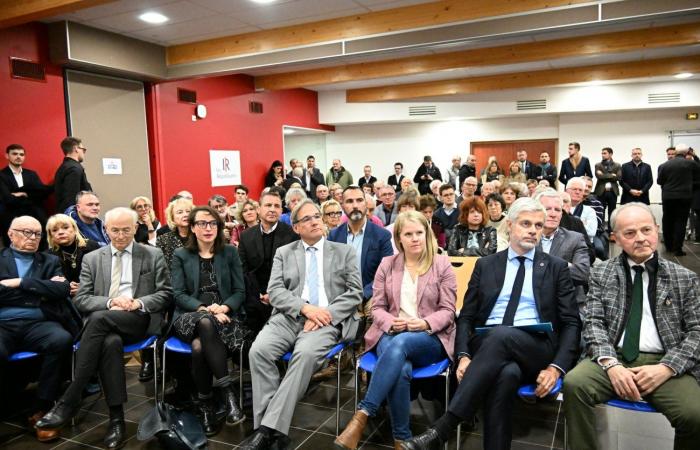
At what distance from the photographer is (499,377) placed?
2.16m

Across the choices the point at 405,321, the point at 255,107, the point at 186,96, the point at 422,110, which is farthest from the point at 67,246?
the point at 422,110

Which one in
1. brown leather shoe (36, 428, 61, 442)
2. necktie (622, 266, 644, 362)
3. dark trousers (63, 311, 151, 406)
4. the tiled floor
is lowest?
the tiled floor

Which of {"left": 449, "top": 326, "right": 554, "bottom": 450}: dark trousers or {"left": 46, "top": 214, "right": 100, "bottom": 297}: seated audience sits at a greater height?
{"left": 46, "top": 214, "right": 100, "bottom": 297}: seated audience

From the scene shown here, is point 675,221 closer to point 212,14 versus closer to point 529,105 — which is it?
point 529,105

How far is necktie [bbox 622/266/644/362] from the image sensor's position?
216cm

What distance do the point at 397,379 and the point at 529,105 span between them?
9.82 m

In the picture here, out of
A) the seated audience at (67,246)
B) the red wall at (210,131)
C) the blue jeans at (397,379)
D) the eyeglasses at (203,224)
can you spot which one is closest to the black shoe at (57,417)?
the seated audience at (67,246)

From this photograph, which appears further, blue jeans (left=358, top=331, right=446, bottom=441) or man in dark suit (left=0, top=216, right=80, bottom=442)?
man in dark suit (left=0, top=216, right=80, bottom=442)

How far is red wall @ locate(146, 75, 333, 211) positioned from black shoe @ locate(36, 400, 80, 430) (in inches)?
193

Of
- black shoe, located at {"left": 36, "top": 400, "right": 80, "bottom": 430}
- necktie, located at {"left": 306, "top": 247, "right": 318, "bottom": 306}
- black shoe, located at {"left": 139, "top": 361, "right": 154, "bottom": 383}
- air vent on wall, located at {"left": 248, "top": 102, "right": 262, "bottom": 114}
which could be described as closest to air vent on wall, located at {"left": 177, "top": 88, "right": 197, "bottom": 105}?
air vent on wall, located at {"left": 248, "top": 102, "right": 262, "bottom": 114}

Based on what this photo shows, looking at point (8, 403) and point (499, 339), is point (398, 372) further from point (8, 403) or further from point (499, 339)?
point (8, 403)

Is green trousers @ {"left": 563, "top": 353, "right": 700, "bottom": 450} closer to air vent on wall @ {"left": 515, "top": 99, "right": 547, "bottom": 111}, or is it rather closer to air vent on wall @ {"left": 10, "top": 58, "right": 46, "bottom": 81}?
air vent on wall @ {"left": 10, "top": 58, "right": 46, "bottom": 81}

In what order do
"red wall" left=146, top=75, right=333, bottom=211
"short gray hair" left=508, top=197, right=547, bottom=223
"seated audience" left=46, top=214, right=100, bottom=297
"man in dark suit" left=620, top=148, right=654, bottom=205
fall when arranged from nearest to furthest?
"short gray hair" left=508, top=197, right=547, bottom=223, "seated audience" left=46, top=214, right=100, bottom=297, "red wall" left=146, top=75, right=333, bottom=211, "man in dark suit" left=620, top=148, right=654, bottom=205

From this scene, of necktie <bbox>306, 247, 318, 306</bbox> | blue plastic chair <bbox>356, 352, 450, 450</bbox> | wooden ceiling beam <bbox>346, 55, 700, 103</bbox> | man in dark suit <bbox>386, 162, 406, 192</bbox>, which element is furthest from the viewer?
man in dark suit <bbox>386, 162, 406, 192</bbox>
